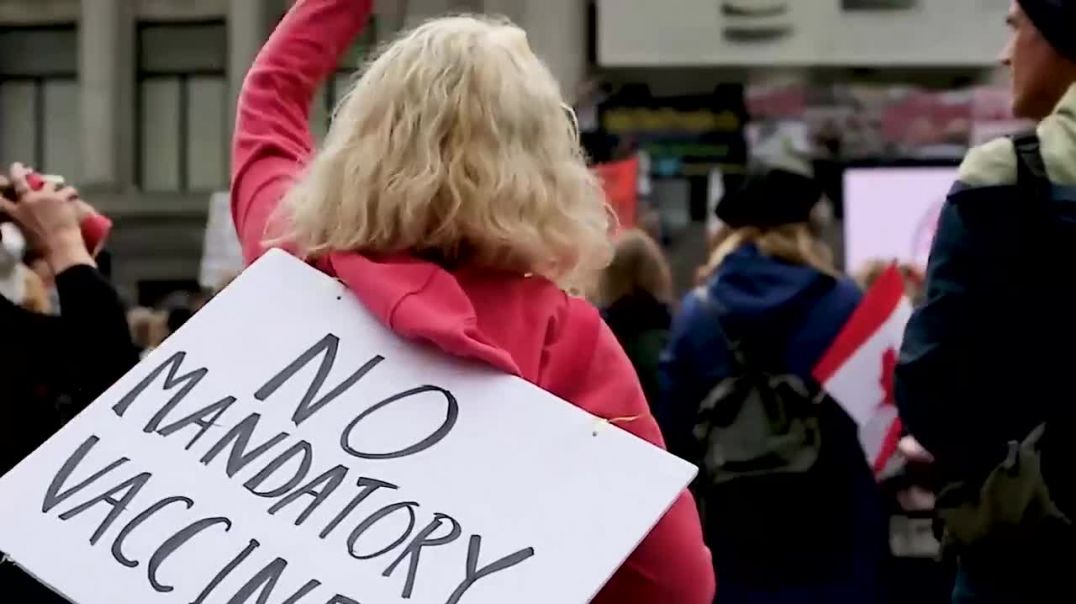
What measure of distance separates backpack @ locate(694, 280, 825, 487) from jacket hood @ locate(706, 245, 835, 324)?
0.05 meters

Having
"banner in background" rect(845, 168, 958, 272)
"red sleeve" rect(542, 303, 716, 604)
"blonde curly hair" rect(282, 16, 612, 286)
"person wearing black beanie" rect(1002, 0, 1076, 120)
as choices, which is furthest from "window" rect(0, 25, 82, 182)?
"red sleeve" rect(542, 303, 716, 604)

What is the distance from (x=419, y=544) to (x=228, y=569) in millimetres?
210

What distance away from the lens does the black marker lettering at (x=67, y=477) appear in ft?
6.79

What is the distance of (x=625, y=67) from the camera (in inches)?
988

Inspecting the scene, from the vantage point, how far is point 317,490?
2.02m

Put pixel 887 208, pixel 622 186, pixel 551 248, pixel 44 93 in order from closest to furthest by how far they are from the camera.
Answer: pixel 551 248, pixel 622 186, pixel 887 208, pixel 44 93

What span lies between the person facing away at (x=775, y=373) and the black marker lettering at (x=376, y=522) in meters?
2.62

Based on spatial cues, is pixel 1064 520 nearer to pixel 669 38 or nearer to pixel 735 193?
pixel 735 193

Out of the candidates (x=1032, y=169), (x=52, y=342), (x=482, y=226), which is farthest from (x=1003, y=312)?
(x=52, y=342)

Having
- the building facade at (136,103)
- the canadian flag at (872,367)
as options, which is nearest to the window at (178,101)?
the building facade at (136,103)

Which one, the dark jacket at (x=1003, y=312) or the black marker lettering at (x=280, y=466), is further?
the dark jacket at (x=1003, y=312)

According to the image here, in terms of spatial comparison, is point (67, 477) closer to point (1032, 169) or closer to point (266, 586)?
point (266, 586)

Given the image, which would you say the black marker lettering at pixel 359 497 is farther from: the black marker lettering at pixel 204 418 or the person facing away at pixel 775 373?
the person facing away at pixel 775 373

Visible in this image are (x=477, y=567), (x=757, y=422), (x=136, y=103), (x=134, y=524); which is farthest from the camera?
(x=136, y=103)
